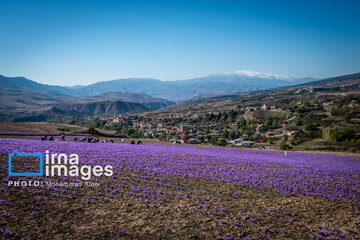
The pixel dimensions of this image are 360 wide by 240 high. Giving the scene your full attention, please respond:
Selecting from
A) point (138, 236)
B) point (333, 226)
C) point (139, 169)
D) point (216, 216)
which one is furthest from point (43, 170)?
point (333, 226)

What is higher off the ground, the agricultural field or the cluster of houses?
the agricultural field

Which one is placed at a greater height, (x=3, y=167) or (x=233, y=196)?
(x=3, y=167)

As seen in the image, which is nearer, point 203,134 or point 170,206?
point 170,206

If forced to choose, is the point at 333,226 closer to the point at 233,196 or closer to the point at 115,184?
the point at 233,196

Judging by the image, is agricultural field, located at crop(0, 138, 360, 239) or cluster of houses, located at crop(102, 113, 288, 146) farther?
cluster of houses, located at crop(102, 113, 288, 146)

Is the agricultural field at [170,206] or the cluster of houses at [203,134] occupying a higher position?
the agricultural field at [170,206]

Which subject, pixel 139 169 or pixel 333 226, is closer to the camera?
pixel 333 226

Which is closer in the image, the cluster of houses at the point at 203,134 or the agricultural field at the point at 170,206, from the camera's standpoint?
the agricultural field at the point at 170,206

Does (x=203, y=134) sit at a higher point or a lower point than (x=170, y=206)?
lower
